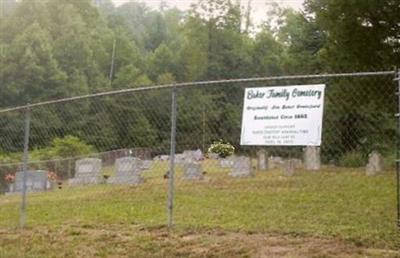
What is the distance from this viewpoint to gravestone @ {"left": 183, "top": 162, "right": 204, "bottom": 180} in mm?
19250

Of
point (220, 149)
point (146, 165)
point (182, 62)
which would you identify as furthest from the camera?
point (182, 62)

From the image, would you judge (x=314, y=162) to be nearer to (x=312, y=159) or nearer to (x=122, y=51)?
(x=312, y=159)

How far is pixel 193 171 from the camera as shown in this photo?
19406 millimetres

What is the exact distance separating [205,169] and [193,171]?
1.13 metres

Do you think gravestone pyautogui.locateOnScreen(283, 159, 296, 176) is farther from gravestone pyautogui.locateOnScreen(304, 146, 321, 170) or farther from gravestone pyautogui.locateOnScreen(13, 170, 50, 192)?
gravestone pyautogui.locateOnScreen(13, 170, 50, 192)

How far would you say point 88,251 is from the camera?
7770 millimetres

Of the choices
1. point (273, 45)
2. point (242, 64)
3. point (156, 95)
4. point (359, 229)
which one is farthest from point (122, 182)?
point (273, 45)

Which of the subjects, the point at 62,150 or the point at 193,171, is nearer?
the point at 193,171

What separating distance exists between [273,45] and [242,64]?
5.17 m

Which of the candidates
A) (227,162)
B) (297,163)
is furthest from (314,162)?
(227,162)

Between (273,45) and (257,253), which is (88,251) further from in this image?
(273,45)

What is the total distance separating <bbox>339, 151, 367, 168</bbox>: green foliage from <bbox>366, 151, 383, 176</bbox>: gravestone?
0.42 meters

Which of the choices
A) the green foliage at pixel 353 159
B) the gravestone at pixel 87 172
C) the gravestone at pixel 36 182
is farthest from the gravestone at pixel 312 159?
the gravestone at pixel 36 182

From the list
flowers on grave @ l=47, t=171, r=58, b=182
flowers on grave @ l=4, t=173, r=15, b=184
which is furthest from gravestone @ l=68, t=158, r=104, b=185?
flowers on grave @ l=4, t=173, r=15, b=184
